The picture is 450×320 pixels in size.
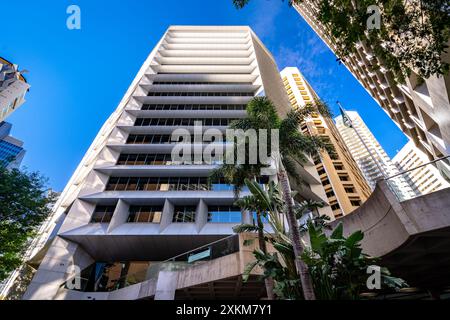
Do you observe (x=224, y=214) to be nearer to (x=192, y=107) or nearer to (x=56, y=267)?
(x=56, y=267)

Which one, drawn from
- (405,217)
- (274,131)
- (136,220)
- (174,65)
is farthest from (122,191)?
(174,65)

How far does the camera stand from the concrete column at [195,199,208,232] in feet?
68.6

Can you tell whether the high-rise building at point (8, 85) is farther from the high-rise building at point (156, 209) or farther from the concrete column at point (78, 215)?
the concrete column at point (78, 215)

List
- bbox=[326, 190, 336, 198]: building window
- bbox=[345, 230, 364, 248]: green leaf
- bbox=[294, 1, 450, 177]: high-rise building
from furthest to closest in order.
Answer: bbox=[326, 190, 336, 198]: building window → bbox=[294, 1, 450, 177]: high-rise building → bbox=[345, 230, 364, 248]: green leaf

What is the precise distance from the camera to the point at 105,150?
27250 millimetres

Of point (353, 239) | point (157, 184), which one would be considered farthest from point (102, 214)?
point (353, 239)

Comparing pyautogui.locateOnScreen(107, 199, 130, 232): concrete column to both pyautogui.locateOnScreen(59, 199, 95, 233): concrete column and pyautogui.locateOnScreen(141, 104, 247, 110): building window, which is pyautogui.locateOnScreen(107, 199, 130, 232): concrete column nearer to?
pyautogui.locateOnScreen(59, 199, 95, 233): concrete column

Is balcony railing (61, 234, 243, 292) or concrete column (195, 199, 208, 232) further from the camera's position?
concrete column (195, 199, 208, 232)

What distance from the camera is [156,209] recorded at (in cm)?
2392

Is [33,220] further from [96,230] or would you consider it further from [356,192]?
[356,192]

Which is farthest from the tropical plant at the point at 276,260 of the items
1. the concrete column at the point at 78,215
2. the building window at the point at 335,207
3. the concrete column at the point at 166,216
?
the building window at the point at 335,207

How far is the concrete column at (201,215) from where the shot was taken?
68.6 ft

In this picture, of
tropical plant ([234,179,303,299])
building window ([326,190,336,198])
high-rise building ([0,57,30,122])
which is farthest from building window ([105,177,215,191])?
high-rise building ([0,57,30,122])

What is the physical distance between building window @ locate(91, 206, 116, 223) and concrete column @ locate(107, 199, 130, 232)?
70.0 inches
